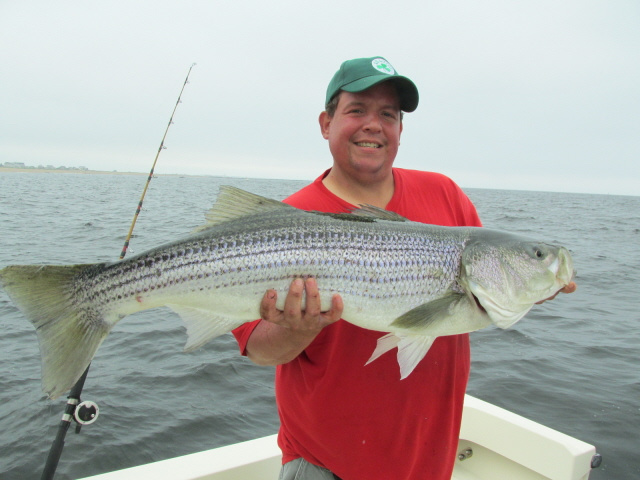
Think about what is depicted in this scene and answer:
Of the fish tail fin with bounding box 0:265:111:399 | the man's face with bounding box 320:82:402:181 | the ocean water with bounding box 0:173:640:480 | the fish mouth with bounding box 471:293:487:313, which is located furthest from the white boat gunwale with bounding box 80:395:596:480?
the man's face with bounding box 320:82:402:181

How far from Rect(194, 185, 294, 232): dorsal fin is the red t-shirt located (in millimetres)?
864

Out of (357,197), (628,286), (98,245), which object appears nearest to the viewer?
(357,197)

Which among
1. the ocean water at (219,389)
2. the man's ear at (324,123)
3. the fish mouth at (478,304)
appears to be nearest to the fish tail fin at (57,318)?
the man's ear at (324,123)

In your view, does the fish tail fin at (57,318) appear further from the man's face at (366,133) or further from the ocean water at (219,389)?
the ocean water at (219,389)

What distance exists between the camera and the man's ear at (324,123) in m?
3.72

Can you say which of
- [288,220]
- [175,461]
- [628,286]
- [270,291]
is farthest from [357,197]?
[628,286]

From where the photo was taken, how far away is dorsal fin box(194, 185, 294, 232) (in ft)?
10.0

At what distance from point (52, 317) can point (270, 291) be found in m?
1.30

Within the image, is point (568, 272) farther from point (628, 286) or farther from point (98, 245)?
point (98, 245)

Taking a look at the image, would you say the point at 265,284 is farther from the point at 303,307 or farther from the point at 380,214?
the point at 380,214

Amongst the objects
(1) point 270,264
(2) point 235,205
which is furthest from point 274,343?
(2) point 235,205

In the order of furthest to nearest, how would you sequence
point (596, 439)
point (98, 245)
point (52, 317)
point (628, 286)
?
point (98, 245) < point (628, 286) < point (596, 439) < point (52, 317)

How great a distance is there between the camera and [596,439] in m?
6.79

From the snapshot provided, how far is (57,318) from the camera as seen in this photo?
9.06ft
